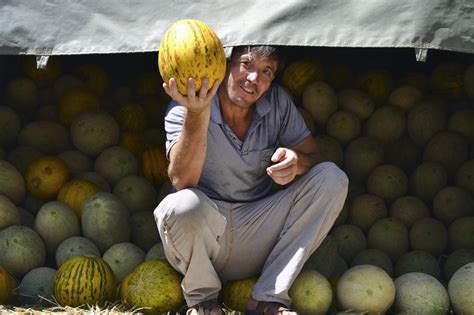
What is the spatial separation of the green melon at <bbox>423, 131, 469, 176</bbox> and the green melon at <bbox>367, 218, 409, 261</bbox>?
2.23ft

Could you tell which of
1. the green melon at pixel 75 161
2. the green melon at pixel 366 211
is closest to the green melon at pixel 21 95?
the green melon at pixel 75 161

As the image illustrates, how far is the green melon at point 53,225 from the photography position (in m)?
5.97

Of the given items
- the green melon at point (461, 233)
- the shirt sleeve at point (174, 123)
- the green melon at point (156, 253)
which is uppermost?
the shirt sleeve at point (174, 123)

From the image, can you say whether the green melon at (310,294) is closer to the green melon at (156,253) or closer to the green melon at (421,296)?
the green melon at (421,296)

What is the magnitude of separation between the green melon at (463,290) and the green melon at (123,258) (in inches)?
75.6

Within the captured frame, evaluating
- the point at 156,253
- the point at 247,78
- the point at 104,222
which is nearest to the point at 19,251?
the point at 104,222

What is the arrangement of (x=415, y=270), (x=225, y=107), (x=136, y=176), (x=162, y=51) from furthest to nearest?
(x=136, y=176) → (x=415, y=270) → (x=225, y=107) → (x=162, y=51)

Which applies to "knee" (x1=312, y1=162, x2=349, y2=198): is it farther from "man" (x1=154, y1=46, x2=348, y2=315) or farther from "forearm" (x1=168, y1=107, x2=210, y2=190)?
"forearm" (x1=168, y1=107, x2=210, y2=190)

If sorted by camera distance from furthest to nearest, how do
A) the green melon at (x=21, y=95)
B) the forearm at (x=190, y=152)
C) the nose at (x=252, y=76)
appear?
the green melon at (x=21, y=95) < the nose at (x=252, y=76) < the forearm at (x=190, y=152)

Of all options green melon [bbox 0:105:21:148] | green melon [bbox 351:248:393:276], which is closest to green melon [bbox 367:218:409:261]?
green melon [bbox 351:248:393:276]

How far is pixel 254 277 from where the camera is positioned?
Answer: 5.35 metres

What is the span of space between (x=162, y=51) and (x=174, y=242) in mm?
1021

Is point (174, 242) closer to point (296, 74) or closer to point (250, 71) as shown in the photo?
point (250, 71)

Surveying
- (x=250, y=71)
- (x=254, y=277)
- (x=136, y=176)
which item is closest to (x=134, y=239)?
(x=136, y=176)
